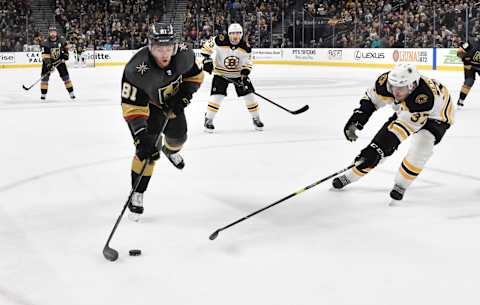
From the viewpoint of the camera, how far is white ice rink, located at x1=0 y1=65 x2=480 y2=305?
253cm

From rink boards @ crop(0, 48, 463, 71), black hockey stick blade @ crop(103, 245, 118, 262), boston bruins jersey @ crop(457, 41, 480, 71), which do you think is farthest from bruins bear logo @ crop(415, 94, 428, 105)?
rink boards @ crop(0, 48, 463, 71)

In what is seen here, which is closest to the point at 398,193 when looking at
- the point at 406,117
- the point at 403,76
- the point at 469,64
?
the point at 406,117

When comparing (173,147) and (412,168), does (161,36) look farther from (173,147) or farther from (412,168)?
(412,168)

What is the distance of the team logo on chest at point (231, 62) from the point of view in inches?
277

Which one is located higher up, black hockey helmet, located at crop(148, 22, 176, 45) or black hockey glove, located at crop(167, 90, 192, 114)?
black hockey helmet, located at crop(148, 22, 176, 45)

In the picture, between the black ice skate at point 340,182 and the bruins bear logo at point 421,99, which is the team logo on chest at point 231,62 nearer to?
the black ice skate at point 340,182

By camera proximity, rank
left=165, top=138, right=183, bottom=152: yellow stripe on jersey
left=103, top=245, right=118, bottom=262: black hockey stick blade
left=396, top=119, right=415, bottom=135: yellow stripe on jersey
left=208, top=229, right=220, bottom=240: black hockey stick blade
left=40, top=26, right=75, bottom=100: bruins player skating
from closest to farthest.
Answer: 1. left=103, top=245, right=118, bottom=262: black hockey stick blade
2. left=208, top=229, right=220, bottom=240: black hockey stick blade
3. left=396, top=119, right=415, bottom=135: yellow stripe on jersey
4. left=165, top=138, right=183, bottom=152: yellow stripe on jersey
5. left=40, top=26, right=75, bottom=100: bruins player skating

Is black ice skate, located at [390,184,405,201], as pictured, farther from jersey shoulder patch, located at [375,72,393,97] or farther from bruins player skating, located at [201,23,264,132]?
bruins player skating, located at [201,23,264,132]

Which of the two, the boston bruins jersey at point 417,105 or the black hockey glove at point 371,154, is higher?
the boston bruins jersey at point 417,105

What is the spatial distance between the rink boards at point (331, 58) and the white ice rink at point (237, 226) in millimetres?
9106

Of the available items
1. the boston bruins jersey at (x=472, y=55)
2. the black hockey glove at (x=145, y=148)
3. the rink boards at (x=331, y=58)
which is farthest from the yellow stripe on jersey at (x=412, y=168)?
the rink boards at (x=331, y=58)

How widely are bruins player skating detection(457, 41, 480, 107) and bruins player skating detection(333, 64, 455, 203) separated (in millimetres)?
5085

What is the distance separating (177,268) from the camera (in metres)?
2.77

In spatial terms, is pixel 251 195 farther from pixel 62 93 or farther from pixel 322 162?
pixel 62 93
